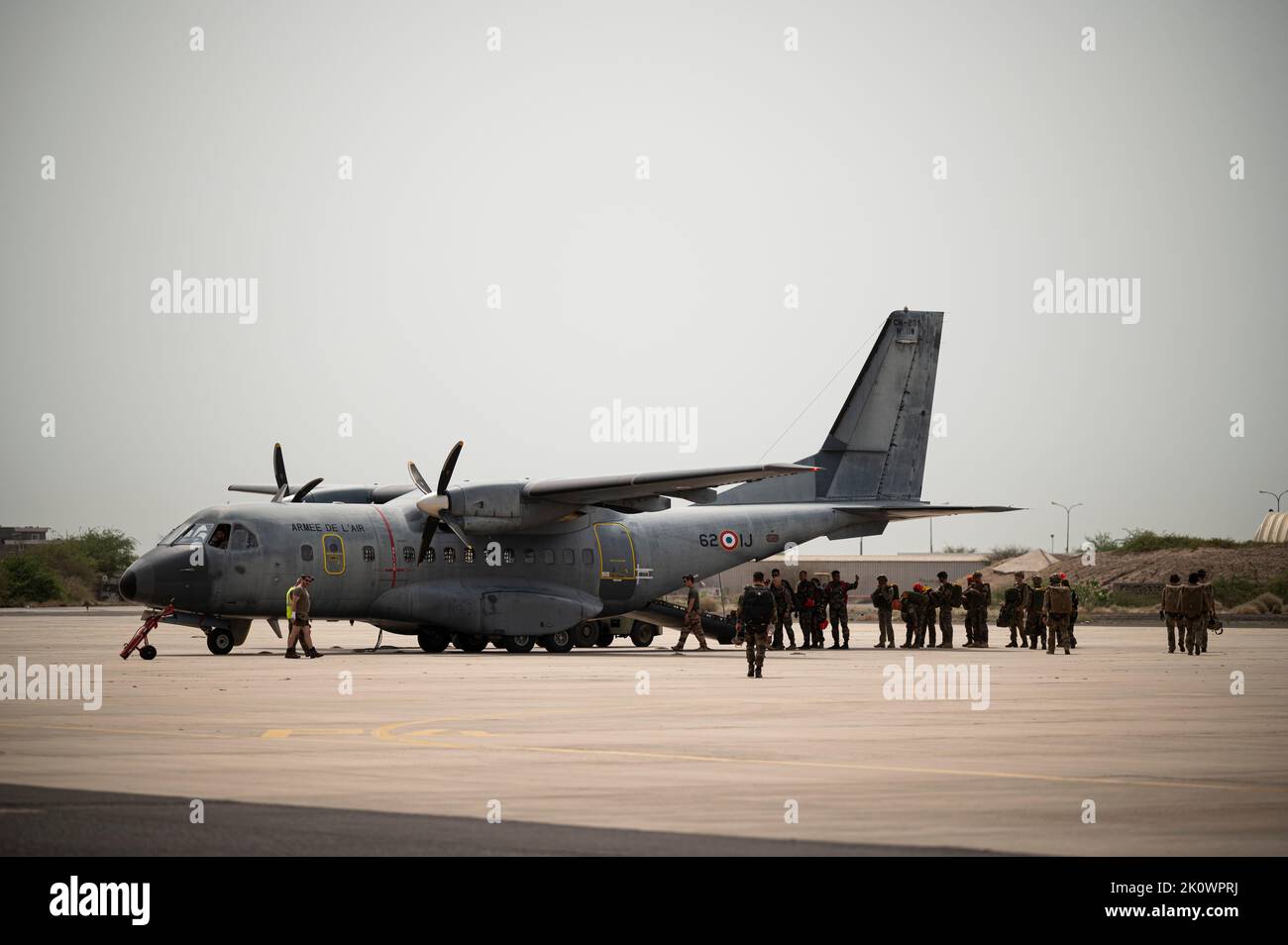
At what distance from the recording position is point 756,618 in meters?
25.1

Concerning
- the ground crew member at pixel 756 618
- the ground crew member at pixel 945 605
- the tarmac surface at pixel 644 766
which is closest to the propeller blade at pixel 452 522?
the tarmac surface at pixel 644 766

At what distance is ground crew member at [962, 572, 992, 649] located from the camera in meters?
38.7

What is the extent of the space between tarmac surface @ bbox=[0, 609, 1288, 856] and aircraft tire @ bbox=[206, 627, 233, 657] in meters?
6.90

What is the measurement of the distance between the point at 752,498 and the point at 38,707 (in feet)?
77.2

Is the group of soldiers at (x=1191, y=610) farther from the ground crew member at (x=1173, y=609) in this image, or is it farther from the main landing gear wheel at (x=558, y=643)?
the main landing gear wheel at (x=558, y=643)

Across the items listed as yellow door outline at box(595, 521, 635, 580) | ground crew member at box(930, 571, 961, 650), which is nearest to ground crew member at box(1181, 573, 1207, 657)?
ground crew member at box(930, 571, 961, 650)

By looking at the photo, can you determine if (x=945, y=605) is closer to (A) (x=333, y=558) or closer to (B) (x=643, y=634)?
(B) (x=643, y=634)

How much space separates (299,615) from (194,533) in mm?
3152

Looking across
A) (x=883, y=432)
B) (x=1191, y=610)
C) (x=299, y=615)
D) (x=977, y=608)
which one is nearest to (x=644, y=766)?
(x=299, y=615)

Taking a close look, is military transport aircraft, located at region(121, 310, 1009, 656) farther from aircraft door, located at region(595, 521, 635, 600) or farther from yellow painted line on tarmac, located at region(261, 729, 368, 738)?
yellow painted line on tarmac, located at region(261, 729, 368, 738)

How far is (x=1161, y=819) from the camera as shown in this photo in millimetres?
10211
